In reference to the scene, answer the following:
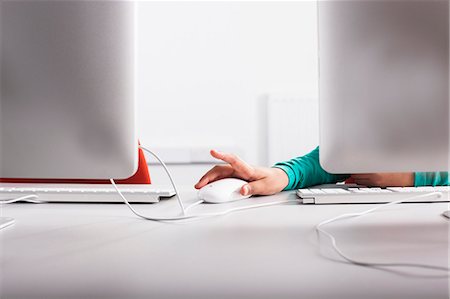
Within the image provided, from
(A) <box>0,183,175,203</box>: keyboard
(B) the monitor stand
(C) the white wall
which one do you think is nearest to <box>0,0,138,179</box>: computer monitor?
(B) the monitor stand

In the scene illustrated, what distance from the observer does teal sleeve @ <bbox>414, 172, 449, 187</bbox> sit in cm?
99

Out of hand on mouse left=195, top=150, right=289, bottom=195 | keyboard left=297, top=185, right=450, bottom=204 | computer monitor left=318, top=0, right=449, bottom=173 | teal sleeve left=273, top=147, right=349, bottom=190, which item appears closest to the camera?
computer monitor left=318, top=0, right=449, bottom=173

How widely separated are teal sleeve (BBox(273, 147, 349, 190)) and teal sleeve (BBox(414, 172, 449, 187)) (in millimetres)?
191

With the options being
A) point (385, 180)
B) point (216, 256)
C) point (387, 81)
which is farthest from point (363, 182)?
point (216, 256)

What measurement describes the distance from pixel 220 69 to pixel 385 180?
1.78 metres

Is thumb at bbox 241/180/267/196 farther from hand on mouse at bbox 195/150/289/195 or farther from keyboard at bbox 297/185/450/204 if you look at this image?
keyboard at bbox 297/185/450/204

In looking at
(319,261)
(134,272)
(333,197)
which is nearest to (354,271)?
(319,261)

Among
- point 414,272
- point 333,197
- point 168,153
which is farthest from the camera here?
point 168,153

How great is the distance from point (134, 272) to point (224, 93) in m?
2.29

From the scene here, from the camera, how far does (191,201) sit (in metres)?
0.84

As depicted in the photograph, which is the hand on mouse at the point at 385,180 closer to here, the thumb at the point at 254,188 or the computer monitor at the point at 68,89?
the thumb at the point at 254,188

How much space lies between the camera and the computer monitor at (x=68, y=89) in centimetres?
56

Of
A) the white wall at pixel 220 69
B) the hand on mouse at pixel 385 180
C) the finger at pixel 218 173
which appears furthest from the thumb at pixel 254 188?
the white wall at pixel 220 69

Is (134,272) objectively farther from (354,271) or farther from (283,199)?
(283,199)
